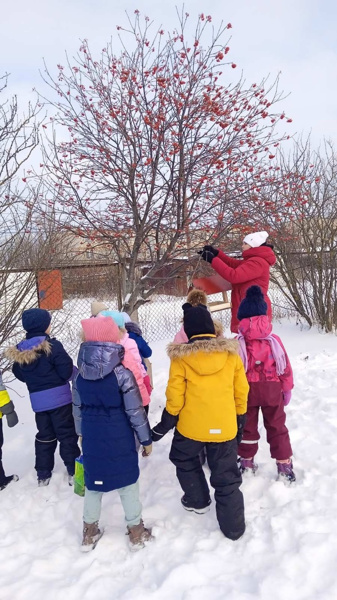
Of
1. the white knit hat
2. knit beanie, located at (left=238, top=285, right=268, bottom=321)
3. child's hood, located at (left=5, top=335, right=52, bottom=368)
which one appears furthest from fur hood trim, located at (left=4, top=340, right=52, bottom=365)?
the white knit hat

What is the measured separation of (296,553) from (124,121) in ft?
11.5

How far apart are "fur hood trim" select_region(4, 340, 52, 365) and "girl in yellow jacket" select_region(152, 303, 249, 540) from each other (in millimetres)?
1093

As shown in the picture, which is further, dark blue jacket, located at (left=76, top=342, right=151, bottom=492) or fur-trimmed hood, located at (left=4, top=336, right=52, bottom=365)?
fur-trimmed hood, located at (left=4, top=336, right=52, bottom=365)

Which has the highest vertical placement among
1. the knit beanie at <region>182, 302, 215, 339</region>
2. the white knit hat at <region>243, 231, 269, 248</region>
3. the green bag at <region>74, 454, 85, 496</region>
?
the white knit hat at <region>243, 231, 269, 248</region>

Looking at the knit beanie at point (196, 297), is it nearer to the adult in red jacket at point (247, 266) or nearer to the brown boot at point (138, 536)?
the adult in red jacket at point (247, 266)

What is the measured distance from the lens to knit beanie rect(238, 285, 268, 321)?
3.09 metres

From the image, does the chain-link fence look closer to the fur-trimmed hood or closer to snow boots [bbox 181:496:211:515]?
the fur-trimmed hood

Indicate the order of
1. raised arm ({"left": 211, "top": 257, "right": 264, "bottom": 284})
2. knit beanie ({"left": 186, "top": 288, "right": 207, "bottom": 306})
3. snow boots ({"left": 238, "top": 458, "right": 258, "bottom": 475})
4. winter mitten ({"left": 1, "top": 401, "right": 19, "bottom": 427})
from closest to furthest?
snow boots ({"left": 238, "top": 458, "right": 258, "bottom": 475})
winter mitten ({"left": 1, "top": 401, "right": 19, "bottom": 427})
raised arm ({"left": 211, "top": 257, "right": 264, "bottom": 284})
knit beanie ({"left": 186, "top": 288, "right": 207, "bottom": 306})

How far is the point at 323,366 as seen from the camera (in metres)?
5.52

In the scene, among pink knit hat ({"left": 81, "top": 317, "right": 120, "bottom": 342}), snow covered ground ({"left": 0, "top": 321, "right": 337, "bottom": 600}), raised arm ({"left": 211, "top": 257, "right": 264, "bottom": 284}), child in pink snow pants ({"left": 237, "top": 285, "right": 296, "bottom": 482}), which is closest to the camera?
snow covered ground ({"left": 0, "top": 321, "right": 337, "bottom": 600})

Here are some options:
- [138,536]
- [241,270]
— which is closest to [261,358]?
[241,270]

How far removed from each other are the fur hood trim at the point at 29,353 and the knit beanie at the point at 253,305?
1520 millimetres

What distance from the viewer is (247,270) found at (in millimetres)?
3496

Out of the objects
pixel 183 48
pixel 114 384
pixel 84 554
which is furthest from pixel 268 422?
pixel 183 48
